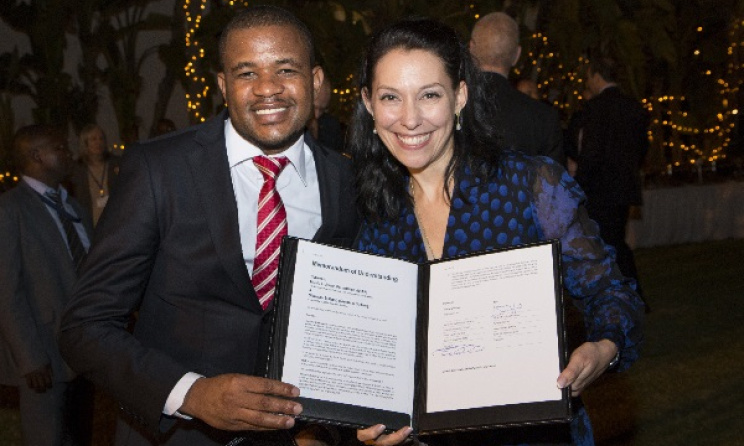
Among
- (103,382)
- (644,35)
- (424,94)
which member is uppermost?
(644,35)

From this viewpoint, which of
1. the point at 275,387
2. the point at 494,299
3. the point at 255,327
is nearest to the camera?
the point at 275,387

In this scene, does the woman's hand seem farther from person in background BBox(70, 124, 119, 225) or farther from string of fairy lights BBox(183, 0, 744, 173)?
string of fairy lights BBox(183, 0, 744, 173)

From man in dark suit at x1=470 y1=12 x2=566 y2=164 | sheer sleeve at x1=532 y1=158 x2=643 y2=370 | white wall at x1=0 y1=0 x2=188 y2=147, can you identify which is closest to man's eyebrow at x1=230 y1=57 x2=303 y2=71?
sheer sleeve at x1=532 y1=158 x2=643 y2=370

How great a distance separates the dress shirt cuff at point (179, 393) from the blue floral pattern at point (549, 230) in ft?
2.22

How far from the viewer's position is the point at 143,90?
1475 centimetres

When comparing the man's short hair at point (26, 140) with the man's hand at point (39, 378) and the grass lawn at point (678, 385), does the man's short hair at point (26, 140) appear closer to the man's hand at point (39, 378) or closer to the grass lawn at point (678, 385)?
the man's hand at point (39, 378)

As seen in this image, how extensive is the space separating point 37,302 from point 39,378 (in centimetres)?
38

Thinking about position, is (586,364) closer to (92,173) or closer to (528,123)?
(528,123)

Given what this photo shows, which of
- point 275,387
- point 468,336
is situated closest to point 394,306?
point 468,336

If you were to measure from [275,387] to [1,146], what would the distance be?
11189 mm

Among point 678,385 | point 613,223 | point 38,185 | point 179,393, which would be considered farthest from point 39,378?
point 613,223

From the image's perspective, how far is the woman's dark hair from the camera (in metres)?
2.51

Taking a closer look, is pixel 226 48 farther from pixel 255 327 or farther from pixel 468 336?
pixel 468 336

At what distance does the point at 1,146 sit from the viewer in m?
12.2
